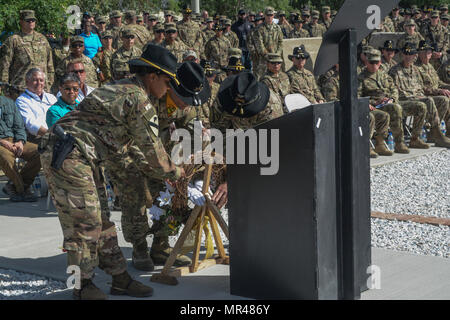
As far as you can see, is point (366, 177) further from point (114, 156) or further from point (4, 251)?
point (4, 251)

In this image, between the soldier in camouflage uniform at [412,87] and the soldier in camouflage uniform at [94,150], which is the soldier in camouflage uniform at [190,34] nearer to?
the soldier in camouflage uniform at [412,87]

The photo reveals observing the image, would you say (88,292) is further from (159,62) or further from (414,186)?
(414,186)

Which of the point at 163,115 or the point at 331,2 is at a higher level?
the point at 331,2

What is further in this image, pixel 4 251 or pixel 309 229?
pixel 4 251

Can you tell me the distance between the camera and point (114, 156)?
5.38 m

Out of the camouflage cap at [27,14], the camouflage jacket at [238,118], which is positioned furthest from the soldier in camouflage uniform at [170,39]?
the camouflage jacket at [238,118]

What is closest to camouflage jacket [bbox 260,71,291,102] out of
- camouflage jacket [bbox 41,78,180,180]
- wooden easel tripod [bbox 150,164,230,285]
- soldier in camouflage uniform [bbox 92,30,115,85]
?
soldier in camouflage uniform [bbox 92,30,115,85]

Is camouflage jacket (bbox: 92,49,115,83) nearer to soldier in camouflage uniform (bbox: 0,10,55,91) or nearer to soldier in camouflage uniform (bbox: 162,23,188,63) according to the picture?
soldier in camouflage uniform (bbox: 162,23,188,63)

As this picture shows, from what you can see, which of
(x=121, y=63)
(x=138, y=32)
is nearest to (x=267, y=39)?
(x=138, y=32)

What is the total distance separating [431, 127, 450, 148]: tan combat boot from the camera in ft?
42.7

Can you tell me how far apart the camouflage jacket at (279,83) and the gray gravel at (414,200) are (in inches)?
77.1

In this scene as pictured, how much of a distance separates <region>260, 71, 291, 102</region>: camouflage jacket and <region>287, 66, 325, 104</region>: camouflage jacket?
288mm
